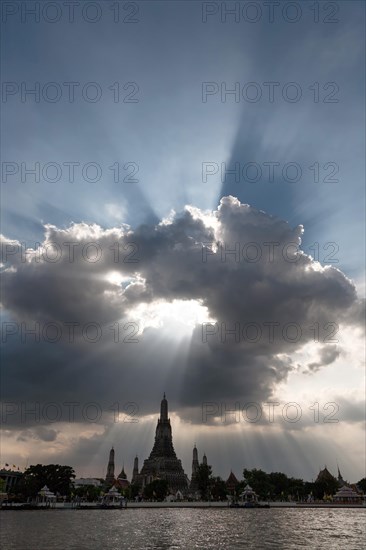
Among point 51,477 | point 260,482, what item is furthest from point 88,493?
point 260,482

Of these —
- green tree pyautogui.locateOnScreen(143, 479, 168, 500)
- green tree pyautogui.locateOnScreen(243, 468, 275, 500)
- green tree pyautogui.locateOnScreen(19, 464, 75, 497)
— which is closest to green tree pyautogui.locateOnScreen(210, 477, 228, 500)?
green tree pyautogui.locateOnScreen(243, 468, 275, 500)

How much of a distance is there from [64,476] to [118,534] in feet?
345

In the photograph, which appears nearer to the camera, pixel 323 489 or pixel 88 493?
pixel 88 493

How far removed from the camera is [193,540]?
44.2 meters

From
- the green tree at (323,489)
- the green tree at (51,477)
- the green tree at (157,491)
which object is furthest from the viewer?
the green tree at (323,489)

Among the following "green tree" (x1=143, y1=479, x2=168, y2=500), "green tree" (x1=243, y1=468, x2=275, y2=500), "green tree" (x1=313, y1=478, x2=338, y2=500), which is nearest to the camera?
"green tree" (x1=243, y1=468, x2=275, y2=500)

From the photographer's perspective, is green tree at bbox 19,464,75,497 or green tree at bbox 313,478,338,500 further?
green tree at bbox 313,478,338,500

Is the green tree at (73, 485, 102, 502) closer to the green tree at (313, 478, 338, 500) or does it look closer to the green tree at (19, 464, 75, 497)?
the green tree at (19, 464, 75, 497)

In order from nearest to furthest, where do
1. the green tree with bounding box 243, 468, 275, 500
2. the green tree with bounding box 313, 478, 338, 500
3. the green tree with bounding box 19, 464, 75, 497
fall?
the green tree with bounding box 19, 464, 75, 497
the green tree with bounding box 243, 468, 275, 500
the green tree with bounding box 313, 478, 338, 500

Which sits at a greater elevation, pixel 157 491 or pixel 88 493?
pixel 157 491

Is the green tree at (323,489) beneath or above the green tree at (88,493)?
above

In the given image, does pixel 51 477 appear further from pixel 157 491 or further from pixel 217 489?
pixel 217 489

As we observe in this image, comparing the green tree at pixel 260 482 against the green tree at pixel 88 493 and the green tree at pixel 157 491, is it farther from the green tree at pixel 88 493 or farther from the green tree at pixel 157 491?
the green tree at pixel 88 493

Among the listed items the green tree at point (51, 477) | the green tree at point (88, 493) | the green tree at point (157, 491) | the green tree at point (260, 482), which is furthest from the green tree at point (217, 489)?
the green tree at point (51, 477)
